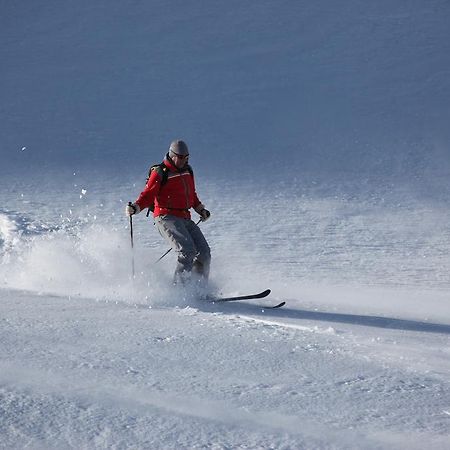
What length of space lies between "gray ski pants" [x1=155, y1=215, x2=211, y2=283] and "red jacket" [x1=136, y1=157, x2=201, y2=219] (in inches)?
3.8

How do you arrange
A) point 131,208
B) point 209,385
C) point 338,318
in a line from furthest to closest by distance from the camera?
point 131,208 → point 338,318 → point 209,385

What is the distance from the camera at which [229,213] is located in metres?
13.8

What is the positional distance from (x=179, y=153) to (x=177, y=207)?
610 millimetres

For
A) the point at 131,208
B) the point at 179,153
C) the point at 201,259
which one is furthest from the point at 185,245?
the point at 179,153

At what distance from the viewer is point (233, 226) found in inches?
508

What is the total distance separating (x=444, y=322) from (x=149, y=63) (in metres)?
20.2

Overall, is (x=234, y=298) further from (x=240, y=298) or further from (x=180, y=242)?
(x=180, y=242)

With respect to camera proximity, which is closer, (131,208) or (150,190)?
(131,208)

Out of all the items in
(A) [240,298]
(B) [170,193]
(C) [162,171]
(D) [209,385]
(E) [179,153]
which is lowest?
(D) [209,385]

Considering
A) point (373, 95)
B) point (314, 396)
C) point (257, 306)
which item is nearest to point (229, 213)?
point (257, 306)

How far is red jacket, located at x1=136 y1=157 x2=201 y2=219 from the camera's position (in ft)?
26.0

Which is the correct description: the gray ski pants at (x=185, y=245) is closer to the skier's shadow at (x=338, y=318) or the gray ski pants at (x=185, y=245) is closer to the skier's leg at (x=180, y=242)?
the skier's leg at (x=180, y=242)

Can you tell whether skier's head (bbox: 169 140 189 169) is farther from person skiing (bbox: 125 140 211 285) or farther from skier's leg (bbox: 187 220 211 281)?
skier's leg (bbox: 187 220 211 281)

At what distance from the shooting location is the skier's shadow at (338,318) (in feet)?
23.6
